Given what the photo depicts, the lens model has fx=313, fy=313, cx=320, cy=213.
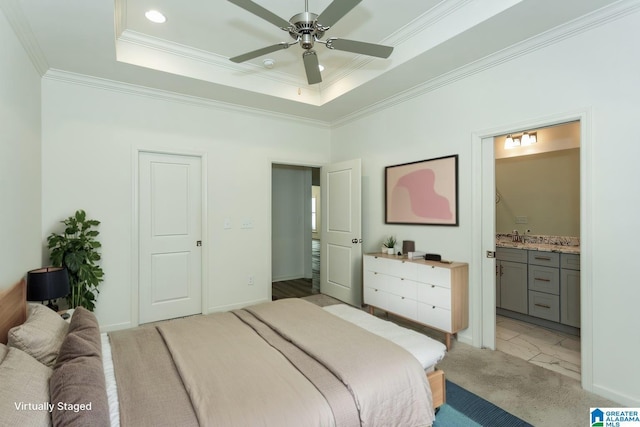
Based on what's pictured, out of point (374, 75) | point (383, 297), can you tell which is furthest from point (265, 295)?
point (374, 75)

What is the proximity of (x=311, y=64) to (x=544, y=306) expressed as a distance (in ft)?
11.5

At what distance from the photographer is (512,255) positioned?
371cm

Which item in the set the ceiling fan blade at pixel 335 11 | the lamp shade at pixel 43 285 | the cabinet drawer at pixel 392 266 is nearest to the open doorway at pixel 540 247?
the cabinet drawer at pixel 392 266

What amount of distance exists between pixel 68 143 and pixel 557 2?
4.37 metres

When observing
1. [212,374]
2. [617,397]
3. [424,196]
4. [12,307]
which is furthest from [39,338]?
[617,397]

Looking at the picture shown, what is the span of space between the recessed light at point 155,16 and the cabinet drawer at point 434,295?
342 centimetres

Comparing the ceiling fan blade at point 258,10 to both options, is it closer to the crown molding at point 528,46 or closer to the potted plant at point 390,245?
the crown molding at point 528,46

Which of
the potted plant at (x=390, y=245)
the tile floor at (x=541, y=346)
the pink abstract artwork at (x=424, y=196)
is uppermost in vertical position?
the pink abstract artwork at (x=424, y=196)

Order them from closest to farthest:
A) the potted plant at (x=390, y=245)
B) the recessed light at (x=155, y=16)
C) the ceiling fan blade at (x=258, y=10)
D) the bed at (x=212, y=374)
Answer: the bed at (x=212, y=374) → the ceiling fan blade at (x=258, y=10) → the recessed light at (x=155, y=16) → the potted plant at (x=390, y=245)

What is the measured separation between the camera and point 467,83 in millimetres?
3098

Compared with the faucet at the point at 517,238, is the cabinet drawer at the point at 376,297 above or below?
below

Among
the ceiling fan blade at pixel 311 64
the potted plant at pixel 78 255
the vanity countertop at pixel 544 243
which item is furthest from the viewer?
the vanity countertop at pixel 544 243

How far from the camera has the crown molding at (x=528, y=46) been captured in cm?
215

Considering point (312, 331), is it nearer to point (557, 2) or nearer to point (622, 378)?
point (622, 378)
